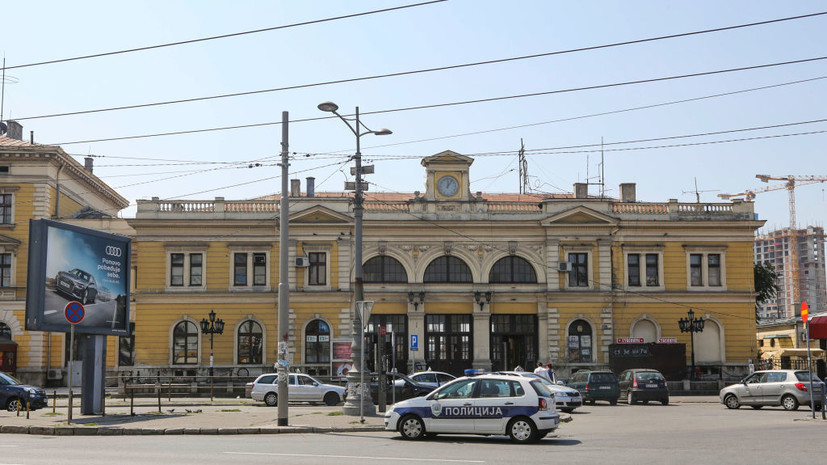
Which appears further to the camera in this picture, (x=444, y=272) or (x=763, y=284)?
(x=763, y=284)

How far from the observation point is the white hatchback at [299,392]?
3291cm

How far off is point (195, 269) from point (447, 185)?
45.7 feet

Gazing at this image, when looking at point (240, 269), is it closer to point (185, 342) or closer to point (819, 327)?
point (185, 342)

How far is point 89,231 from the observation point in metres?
25.0

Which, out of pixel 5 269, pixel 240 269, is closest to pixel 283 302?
pixel 240 269

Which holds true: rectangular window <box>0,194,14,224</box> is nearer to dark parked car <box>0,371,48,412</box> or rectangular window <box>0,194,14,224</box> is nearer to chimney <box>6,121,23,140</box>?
chimney <box>6,121,23,140</box>

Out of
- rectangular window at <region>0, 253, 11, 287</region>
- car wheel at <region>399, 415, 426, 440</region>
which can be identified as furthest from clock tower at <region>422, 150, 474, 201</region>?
car wheel at <region>399, 415, 426, 440</region>

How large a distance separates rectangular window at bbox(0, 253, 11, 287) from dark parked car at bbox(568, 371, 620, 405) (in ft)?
98.9

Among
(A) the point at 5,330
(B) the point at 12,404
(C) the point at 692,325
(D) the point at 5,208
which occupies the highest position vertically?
(D) the point at 5,208

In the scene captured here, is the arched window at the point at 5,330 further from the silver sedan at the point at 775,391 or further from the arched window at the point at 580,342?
the silver sedan at the point at 775,391

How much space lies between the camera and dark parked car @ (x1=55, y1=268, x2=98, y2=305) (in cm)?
2389

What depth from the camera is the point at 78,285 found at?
80.1 feet

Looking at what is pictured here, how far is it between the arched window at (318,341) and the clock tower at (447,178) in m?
8.77

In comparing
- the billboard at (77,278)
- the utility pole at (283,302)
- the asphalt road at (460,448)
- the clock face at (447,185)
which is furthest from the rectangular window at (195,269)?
the asphalt road at (460,448)
